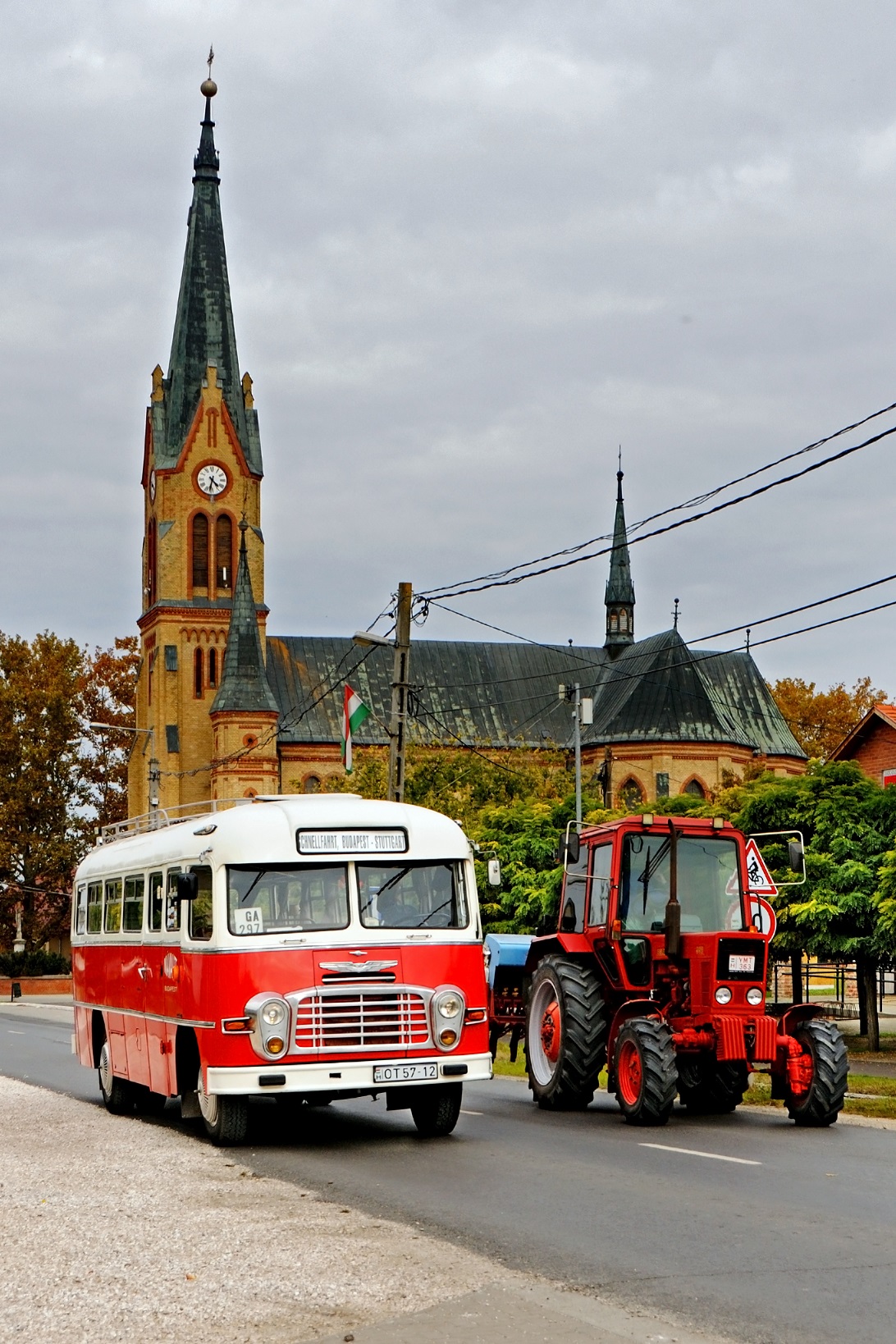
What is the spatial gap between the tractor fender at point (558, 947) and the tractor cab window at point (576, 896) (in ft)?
0.60

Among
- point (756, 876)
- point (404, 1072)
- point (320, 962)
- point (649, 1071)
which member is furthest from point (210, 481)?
point (404, 1072)

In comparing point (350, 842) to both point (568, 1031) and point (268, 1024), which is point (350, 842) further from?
point (568, 1031)

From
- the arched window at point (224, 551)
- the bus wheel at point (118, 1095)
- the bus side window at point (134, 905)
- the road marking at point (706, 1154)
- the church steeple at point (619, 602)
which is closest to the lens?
the road marking at point (706, 1154)

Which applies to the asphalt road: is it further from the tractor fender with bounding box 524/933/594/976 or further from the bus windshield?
the bus windshield

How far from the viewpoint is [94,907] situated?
62.7 ft

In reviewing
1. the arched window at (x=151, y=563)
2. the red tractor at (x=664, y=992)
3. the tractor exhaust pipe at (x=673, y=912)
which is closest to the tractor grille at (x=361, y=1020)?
the red tractor at (x=664, y=992)

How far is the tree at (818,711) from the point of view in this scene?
86.9 m

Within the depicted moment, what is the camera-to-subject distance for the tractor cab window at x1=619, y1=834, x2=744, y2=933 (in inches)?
625

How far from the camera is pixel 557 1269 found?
27.1 feet

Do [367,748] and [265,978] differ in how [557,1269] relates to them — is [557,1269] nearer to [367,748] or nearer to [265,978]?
[265,978]

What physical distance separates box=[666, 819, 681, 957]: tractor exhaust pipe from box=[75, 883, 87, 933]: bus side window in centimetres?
742

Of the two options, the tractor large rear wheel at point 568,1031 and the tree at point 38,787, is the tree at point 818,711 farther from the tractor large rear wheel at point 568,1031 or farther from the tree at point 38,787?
the tractor large rear wheel at point 568,1031

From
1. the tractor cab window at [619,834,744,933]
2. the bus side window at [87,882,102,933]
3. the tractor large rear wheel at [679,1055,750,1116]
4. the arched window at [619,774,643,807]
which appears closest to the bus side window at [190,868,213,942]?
the tractor cab window at [619,834,744,933]

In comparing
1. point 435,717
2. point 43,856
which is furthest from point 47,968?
point 435,717
